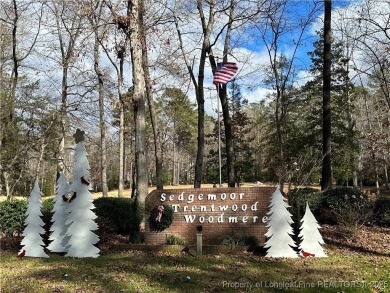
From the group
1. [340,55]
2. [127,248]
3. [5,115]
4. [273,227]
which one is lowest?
[127,248]

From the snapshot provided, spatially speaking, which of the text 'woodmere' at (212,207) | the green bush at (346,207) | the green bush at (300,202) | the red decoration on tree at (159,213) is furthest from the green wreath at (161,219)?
the green bush at (346,207)

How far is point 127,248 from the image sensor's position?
33.5 ft

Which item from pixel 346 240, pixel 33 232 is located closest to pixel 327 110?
pixel 346 240

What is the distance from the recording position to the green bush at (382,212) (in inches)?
503

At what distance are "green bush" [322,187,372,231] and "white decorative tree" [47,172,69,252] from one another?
25.7 ft

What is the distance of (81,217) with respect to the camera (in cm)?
960

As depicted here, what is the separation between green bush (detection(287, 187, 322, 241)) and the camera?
10.2 m

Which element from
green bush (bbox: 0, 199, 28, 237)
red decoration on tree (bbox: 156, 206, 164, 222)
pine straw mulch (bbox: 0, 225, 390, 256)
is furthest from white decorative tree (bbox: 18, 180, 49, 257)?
red decoration on tree (bbox: 156, 206, 164, 222)

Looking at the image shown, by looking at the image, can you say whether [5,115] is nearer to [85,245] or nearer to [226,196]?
[85,245]

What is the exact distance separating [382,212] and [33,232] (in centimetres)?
1109

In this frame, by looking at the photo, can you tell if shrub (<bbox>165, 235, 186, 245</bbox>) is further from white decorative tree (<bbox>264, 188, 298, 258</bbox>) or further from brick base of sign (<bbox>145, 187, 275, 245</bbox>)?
white decorative tree (<bbox>264, 188, 298, 258</bbox>)

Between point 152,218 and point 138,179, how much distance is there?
188 centimetres

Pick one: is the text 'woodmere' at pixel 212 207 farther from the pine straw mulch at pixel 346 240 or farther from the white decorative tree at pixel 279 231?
the pine straw mulch at pixel 346 240

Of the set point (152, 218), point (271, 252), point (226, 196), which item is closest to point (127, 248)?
point (152, 218)
